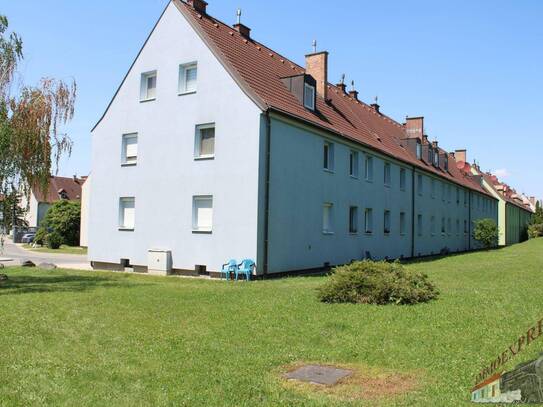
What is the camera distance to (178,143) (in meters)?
20.8

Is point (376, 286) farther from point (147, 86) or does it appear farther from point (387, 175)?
point (387, 175)

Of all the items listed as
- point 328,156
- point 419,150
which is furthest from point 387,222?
point 419,150

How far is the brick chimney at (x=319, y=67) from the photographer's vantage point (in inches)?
985

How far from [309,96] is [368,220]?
7.97m

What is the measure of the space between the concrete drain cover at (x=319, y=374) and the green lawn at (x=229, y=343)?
0.90 feet

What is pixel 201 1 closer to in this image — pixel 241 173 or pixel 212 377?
pixel 241 173

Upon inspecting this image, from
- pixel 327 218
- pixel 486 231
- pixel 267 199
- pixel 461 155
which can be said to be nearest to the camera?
pixel 267 199

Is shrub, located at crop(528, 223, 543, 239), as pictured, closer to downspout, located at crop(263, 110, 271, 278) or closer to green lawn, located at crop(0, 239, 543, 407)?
downspout, located at crop(263, 110, 271, 278)

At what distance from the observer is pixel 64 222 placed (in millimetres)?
49062

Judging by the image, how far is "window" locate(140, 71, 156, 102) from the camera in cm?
2234

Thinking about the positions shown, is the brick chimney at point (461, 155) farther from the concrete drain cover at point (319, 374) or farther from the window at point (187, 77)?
the concrete drain cover at point (319, 374)

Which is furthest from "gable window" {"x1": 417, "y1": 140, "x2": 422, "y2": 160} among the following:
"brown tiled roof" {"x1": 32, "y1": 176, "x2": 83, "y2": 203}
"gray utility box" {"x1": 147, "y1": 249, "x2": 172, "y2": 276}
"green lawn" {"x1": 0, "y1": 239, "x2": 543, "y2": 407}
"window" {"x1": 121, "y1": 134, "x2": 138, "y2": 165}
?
"brown tiled roof" {"x1": 32, "y1": 176, "x2": 83, "y2": 203}

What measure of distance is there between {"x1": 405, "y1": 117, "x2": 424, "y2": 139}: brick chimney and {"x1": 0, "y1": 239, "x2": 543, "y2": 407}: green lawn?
91.0ft

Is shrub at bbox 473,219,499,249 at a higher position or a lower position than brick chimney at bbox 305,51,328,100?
lower
